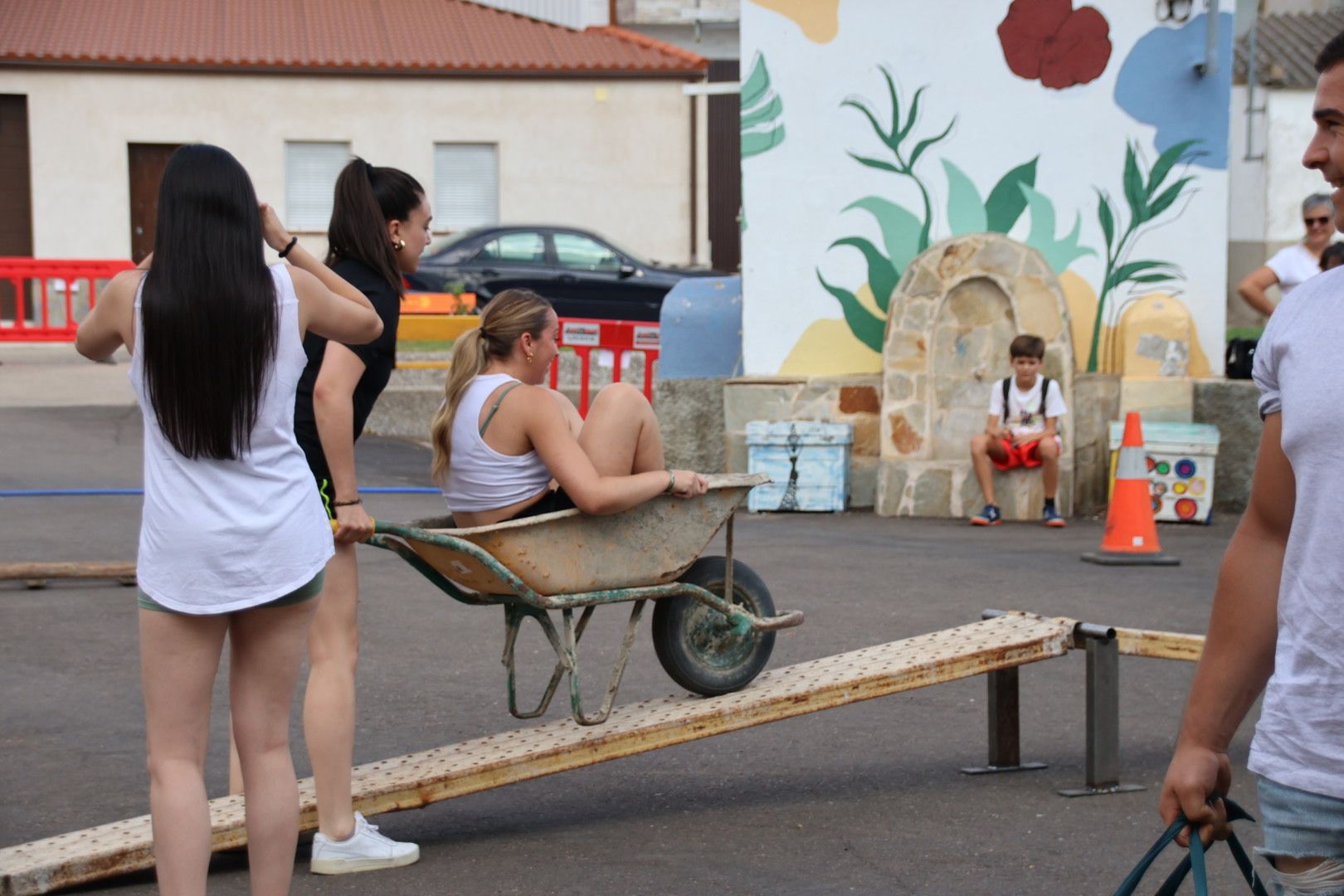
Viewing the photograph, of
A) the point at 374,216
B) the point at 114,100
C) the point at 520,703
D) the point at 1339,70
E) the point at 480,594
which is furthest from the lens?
the point at 114,100

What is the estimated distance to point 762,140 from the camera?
38.4 feet

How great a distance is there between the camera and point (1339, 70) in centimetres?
221

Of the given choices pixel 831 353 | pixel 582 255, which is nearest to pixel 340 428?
pixel 831 353

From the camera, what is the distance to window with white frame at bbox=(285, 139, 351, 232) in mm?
27031

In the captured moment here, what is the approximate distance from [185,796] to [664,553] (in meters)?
1.79

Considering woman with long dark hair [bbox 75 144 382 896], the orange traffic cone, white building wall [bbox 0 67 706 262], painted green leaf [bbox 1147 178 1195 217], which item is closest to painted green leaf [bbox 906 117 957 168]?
painted green leaf [bbox 1147 178 1195 217]

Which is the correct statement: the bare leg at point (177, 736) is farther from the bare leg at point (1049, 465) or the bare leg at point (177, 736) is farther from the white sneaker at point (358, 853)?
the bare leg at point (1049, 465)

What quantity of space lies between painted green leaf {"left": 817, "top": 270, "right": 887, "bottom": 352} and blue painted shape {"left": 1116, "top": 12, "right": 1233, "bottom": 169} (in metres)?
2.22

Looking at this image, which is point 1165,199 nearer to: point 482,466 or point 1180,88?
point 1180,88

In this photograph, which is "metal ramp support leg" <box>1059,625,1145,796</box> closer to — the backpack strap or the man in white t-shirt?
the backpack strap

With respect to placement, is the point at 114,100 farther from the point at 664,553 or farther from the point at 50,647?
the point at 664,553

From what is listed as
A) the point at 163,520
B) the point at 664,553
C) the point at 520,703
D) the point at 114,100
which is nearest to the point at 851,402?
the point at 520,703

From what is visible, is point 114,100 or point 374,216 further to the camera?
point 114,100

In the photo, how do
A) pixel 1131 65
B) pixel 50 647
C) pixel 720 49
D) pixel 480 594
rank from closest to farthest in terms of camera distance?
pixel 480 594, pixel 50 647, pixel 1131 65, pixel 720 49
